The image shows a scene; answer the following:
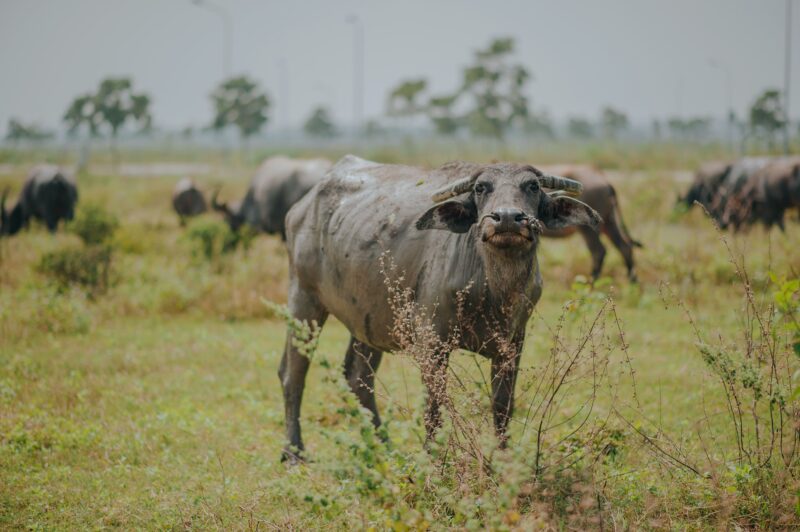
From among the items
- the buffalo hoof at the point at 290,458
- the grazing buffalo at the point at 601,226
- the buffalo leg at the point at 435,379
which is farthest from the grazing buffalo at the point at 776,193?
the buffalo leg at the point at 435,379

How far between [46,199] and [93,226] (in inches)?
216

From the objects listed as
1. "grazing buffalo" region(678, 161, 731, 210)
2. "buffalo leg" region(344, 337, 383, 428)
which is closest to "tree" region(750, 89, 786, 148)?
"grazing buffalo" region(678, 161, 731, 210)

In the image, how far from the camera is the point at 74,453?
5.27 metres

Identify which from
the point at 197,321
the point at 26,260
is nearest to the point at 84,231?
the point at 26,260

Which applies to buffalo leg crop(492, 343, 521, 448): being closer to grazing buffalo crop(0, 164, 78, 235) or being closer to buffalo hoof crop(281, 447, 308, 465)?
buffalo hoof crop(281, 447, 308, 465)

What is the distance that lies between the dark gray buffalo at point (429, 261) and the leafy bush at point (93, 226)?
7.55 m

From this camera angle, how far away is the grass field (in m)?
3.60

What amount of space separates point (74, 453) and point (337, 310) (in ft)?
6.86

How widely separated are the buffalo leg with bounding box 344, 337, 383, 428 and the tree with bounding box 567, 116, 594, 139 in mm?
79563

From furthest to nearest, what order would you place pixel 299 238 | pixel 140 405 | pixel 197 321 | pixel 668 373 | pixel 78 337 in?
pixel 197 321 → pixel 78 337 → pixel 668 373 → pixel 140 405 → pixel 299 238

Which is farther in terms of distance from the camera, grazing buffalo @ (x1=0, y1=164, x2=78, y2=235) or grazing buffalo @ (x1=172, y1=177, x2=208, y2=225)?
grazing buffalo @ (x1=172, y1=177, x2=208, y2=225)

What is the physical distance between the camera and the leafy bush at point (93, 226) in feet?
39.2

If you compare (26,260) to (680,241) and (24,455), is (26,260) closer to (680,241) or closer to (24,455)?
(24,455)

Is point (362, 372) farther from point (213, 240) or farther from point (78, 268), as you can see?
point (213, 240)
